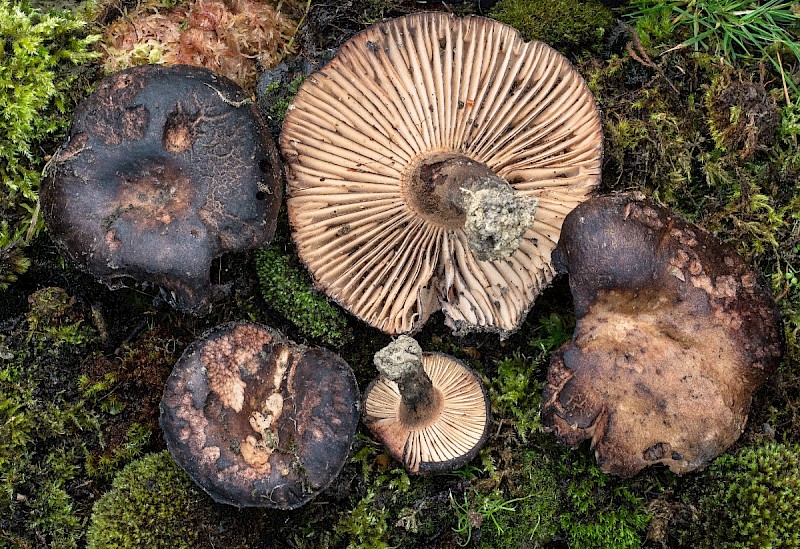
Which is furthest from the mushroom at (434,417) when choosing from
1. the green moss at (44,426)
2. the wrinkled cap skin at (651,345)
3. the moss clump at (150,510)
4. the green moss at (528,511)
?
the green moss at (44,426)

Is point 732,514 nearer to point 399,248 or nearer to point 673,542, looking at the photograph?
point 673,542

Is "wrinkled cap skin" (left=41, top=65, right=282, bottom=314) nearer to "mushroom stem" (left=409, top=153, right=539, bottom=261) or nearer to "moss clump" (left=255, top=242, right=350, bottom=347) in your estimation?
"moss clump" (left=255, top=242, right=350, bottom=347)

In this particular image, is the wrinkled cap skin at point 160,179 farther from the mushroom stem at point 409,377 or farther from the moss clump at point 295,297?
the mushroom stem at point 409,377

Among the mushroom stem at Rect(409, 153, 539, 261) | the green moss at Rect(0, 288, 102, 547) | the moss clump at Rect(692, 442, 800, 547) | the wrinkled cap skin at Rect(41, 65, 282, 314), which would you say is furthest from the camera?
the green moss at Rect(0, 288, 102, 547)

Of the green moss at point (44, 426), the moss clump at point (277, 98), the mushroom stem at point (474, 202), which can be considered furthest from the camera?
the moss clump at point (277, 98)

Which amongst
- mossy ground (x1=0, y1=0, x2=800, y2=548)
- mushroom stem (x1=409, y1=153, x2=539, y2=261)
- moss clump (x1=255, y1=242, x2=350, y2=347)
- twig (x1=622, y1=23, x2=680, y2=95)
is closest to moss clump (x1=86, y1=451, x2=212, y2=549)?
mossy ground (x1=0, y1=0, x2=800, y2=548)
